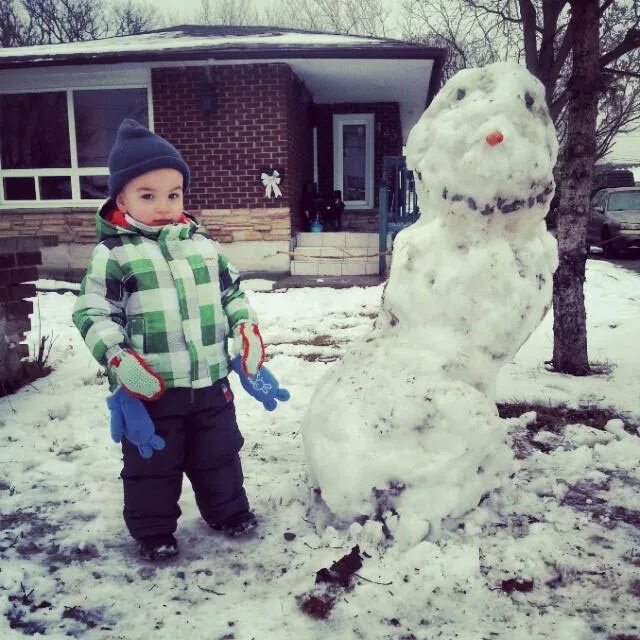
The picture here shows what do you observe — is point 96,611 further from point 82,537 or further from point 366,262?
point 366,262

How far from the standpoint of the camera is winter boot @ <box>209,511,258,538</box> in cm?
219

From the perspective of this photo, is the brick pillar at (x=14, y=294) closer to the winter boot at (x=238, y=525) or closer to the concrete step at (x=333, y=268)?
the winter boot at (x=238, y=525)

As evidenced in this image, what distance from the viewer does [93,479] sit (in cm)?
266

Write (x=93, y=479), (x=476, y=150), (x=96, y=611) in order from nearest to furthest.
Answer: (x=96, y=611) → (x=476, y=150) → (x=93, y=479)

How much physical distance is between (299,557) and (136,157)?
1.45m

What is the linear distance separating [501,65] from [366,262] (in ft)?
23.6

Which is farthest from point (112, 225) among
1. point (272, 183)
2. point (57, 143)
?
point (57, 143)

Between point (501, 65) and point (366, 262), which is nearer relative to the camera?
point (501, 65)

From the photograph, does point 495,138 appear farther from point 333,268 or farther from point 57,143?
point 57,143

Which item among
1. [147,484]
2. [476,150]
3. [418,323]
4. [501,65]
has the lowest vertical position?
[147,484]

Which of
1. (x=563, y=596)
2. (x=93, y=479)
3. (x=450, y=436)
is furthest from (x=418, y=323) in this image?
(x=93, y=479)

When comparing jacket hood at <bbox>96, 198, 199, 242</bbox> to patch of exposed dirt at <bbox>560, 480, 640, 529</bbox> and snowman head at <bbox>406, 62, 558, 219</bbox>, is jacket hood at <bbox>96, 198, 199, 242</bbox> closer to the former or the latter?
snowman head at <bbox>406, 62, 558, 219</bbox>

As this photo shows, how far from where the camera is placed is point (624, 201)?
14.5 m

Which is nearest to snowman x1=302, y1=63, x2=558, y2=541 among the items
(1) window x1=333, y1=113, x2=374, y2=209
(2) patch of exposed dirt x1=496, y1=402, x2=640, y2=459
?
(2) patch of exposed dirt x1=496, y1=402, x2=640, y2=459
